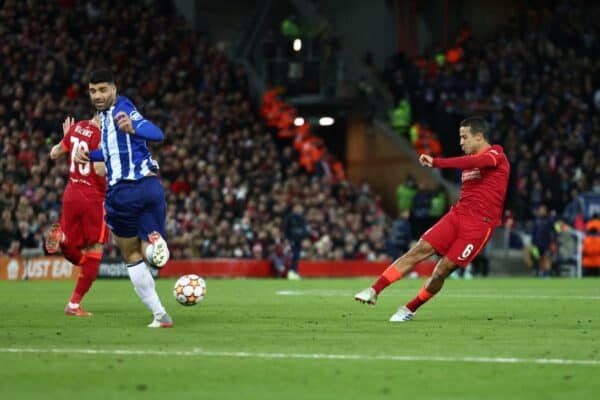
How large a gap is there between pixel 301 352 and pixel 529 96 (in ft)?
98.1

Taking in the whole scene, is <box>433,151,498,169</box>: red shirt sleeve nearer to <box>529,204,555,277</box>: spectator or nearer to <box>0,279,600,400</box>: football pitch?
<box>0,279,600,400</box>: football pitch

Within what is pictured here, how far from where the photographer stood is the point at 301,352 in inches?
389

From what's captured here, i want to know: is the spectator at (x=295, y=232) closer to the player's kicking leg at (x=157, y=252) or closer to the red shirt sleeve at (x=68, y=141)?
the red shirt sleeve at (x=68, y=141)

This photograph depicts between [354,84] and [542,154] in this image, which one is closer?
[542,154]

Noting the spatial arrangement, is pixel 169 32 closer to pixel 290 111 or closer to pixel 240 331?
pixel 290 111

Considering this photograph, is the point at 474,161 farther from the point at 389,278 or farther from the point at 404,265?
the point at 389,278

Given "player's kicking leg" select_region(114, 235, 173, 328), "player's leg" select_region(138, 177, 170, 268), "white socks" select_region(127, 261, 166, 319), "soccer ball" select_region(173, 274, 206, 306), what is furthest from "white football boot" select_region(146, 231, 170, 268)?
"soccer ball" select_region(173, 274, 206, 306)

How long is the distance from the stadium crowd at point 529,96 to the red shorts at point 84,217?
73.4ft

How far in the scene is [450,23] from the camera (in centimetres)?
4325

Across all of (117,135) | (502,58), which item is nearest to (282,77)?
(502,58)

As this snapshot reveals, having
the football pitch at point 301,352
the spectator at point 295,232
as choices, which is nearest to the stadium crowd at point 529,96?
the spectator at point 295,232

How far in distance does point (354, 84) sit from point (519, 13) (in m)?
7.18

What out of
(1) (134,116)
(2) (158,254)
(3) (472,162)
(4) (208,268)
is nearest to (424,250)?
(3) (472,162)

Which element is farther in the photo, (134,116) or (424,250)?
(424,250)
